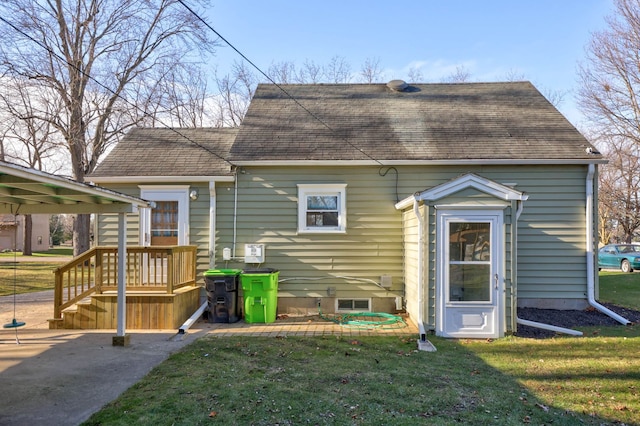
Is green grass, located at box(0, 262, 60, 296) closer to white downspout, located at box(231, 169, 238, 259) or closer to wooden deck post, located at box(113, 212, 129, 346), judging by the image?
white downspout, located at box(231, 169, 238, 259)

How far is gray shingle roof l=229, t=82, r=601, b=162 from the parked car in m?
12.7

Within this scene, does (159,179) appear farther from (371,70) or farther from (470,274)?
(371,70)

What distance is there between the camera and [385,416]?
3.75 m

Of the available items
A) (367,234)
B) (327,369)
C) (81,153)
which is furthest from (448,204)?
(81,153)

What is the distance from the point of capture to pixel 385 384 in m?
4.57

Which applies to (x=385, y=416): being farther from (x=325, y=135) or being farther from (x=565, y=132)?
(x=565, y=132)

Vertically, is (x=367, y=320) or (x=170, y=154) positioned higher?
(x=170, y=154)

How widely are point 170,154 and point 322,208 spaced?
3.85m

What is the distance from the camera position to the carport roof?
5160 millimetres

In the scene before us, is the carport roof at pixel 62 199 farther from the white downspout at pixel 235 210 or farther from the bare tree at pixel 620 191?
the bare tree at pixel 620 191

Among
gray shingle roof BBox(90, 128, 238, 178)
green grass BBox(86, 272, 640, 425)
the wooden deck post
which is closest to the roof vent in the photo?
gray shingle roof BBox(90, 128, 238, 178)

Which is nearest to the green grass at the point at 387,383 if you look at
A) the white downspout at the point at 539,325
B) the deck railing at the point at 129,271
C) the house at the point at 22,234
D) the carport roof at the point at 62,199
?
the white downspout at the point at 539,325

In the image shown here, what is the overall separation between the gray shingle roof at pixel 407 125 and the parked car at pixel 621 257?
41.6 feet

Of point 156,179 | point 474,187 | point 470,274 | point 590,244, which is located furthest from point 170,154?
point 590,244
